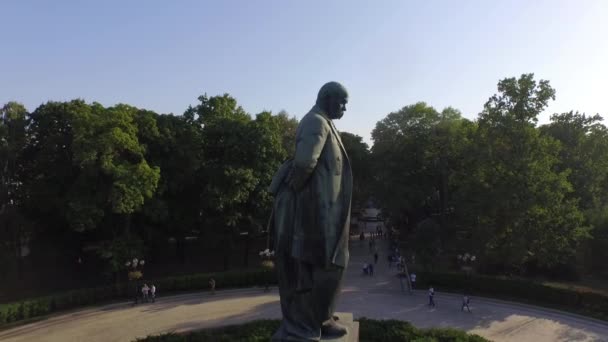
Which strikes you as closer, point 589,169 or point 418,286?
point 418,286

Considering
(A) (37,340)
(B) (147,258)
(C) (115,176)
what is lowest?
(A) (37,340)

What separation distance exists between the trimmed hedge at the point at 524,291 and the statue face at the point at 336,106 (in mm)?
19514

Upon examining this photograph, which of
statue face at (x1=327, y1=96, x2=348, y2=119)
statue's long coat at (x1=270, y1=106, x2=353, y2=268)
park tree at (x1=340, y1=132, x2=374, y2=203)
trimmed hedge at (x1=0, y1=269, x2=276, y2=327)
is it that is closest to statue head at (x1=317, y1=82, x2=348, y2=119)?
statue face at (x1=327, y1=96, x2=348, y2=119)

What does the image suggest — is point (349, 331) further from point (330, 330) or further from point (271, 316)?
point (271, 316)

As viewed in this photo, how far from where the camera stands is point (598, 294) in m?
21.0

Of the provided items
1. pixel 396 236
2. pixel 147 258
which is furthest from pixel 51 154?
pixel 396 236

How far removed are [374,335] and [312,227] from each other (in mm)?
8951

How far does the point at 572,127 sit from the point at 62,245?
3846 centimetres

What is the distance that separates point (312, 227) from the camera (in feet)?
23.4

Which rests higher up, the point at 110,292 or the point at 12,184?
the point at 12,184

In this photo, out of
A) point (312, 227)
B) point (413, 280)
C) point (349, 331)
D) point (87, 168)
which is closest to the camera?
point (312, 227)

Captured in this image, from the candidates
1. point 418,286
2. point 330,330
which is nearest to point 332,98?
point 330,330

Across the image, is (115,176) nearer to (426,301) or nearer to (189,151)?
(189,151)

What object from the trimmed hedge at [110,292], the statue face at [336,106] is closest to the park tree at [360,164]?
the trimmed hedge at [110,292]
